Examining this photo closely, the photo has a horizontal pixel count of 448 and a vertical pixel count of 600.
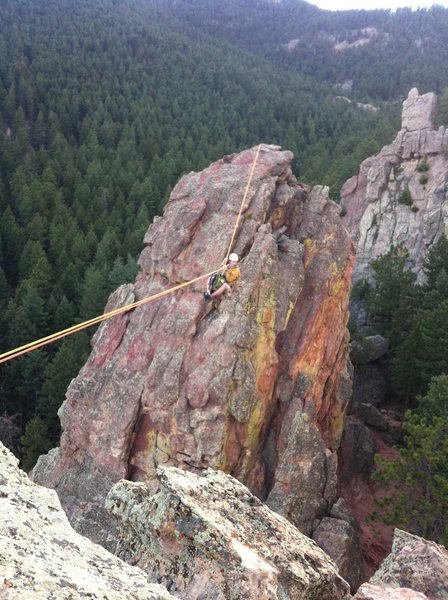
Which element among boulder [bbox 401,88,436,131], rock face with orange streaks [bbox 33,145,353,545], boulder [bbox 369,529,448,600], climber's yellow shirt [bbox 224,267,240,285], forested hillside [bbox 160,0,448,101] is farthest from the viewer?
forested hillside [bbox 160,0,448,101]

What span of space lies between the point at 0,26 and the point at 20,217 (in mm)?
91409

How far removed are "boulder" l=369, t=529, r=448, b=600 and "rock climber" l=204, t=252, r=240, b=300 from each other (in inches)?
341

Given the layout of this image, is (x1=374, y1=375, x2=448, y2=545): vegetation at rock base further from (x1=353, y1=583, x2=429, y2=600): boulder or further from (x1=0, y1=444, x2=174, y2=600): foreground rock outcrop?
(x1=0, y1=444, x2=174, y2=600): foreground rock outcrop

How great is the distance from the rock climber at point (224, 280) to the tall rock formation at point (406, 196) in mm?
30184

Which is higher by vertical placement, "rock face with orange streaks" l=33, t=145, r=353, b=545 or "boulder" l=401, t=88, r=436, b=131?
"boulder" l=401, t=88, r=436, b=131

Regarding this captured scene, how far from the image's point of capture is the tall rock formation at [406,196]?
144 feet

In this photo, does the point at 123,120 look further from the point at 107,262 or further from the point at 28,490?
the point at 28,490

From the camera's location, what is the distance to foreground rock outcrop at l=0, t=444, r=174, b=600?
3.39 m

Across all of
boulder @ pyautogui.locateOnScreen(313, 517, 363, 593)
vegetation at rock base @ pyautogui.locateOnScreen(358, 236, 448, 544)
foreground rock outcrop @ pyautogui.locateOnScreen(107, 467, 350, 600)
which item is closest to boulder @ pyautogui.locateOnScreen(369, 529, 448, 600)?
foreground rock outcrop @ pyautogui.locateOnScreen(107, 467, 350, 600)

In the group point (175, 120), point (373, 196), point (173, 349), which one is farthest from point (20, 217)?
point (175, 120)

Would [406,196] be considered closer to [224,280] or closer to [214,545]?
[224,280]

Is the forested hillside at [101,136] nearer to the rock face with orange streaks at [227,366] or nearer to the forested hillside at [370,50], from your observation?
the forested hillside at [370,50]

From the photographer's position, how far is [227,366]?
14.4m

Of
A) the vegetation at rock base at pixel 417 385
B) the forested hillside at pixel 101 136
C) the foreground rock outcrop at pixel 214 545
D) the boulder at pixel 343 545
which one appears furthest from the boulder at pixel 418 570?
the forested hillside at pixel 101 136
